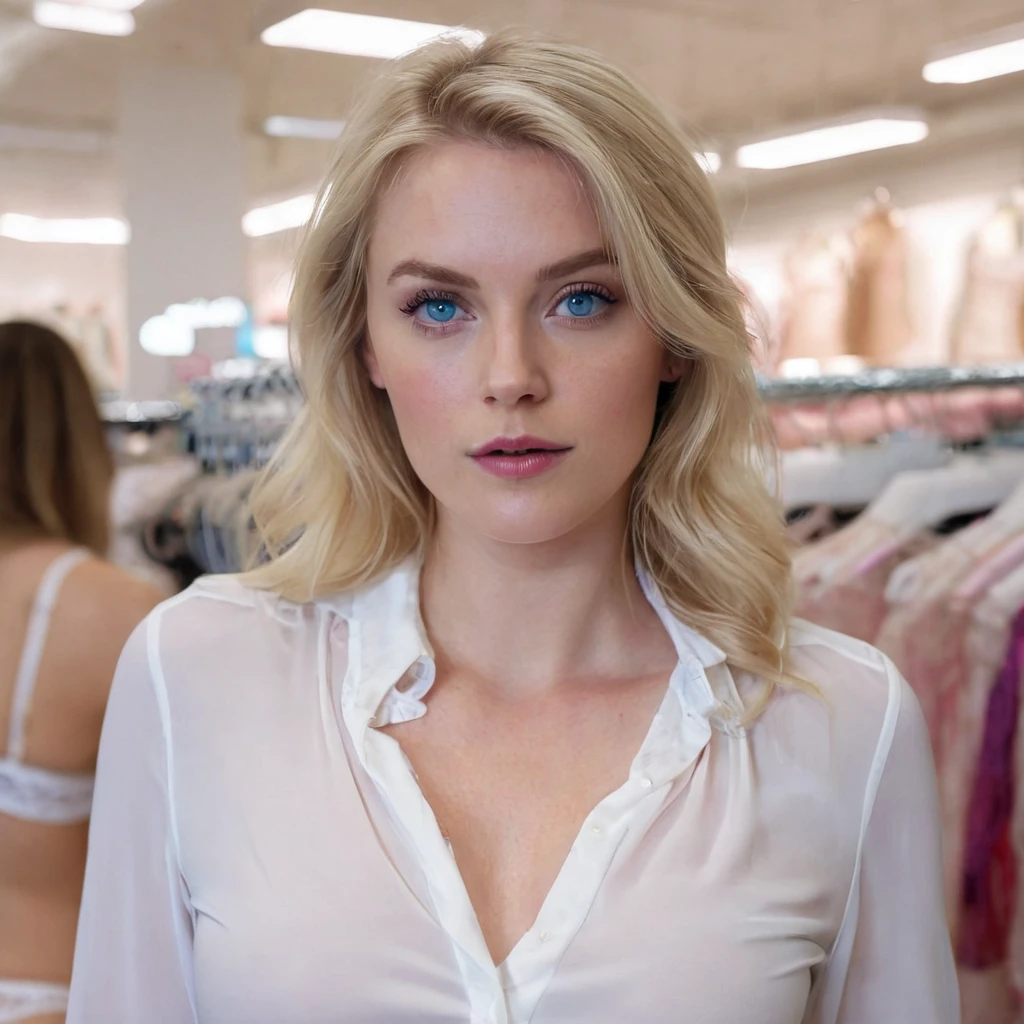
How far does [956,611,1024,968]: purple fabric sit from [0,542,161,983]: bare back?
50.9 inches

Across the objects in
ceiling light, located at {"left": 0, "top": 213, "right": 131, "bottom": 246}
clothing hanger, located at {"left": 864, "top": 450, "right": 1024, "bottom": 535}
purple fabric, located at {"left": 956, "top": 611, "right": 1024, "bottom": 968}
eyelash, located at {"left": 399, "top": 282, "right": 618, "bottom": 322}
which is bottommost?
purple fabric, located at {"left": 956, "top": 611, "right": 1024, "bottom": 968}

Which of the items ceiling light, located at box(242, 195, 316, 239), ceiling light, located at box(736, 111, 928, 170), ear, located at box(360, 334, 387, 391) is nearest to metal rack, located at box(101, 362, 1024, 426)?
ear, located at box(360, 334, 387, 391)

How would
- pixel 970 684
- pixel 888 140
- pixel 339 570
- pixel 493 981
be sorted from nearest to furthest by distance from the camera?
1. pixel 493 981
2. pixel 339 570
3. pixel 970 684
4. pixel 888 140

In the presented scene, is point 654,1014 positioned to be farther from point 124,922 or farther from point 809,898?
point 124,922

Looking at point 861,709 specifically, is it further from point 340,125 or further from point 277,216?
point 277,216

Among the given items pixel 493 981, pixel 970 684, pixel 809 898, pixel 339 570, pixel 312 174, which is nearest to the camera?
pixel 493 981

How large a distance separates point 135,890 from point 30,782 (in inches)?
25.0

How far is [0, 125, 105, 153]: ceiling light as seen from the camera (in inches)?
265

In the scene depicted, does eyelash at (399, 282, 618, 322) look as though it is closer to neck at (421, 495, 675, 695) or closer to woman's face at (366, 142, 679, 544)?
woman's face at (366, 142, 679, 544)

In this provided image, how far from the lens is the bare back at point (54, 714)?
1718 millimetres

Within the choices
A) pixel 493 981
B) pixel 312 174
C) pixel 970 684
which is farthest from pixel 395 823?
pixel 312 174

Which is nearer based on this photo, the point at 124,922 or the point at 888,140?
the point at 124,922

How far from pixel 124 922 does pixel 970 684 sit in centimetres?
130

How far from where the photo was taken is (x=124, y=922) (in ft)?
4.01
